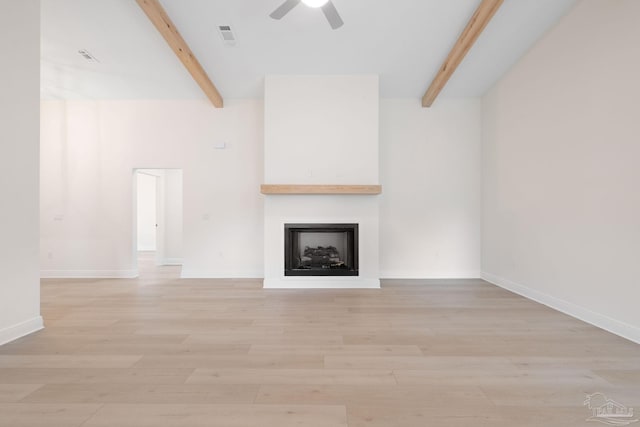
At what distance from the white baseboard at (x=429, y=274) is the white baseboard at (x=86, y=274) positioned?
448 cm

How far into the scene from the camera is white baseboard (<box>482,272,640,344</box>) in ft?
8.98

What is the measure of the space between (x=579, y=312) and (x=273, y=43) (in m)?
4.67

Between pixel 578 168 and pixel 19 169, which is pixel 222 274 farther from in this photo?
pixel 578 168

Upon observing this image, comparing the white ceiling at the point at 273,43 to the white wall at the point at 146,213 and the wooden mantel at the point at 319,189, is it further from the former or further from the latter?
the white wall at the point at 146,213

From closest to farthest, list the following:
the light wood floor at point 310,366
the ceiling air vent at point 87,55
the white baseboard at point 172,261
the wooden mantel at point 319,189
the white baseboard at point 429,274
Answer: the light wood floor at point 310,366 → the ceiling air vent at point 87,55 → the wooden mantel at point 319,189 → the white baseboard at point 429,274 → the white baseboard at point 172,261

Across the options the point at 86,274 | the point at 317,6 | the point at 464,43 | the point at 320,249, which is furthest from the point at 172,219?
the point at 464,43

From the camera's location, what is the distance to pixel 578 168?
11.0 ft

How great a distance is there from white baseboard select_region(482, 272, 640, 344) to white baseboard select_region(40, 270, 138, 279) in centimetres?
607

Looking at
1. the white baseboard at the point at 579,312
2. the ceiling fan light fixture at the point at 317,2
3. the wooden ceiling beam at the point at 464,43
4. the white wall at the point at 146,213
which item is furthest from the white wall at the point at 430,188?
the white wall at the point at 146,213

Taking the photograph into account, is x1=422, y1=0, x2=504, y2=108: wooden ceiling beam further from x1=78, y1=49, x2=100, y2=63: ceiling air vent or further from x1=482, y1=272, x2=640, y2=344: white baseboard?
x1=78, y1=49, x2=100, y2=63: ceiling air vent

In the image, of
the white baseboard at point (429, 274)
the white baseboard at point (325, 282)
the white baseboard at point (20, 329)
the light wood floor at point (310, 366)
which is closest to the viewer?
the light wood floor at point (310, 366)

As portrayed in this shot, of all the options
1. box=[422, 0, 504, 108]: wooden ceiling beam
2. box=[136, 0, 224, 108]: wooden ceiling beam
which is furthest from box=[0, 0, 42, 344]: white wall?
box=[422, 0, 504, 108]: wooden ceiling beam

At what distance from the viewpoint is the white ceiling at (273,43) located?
3656 mm

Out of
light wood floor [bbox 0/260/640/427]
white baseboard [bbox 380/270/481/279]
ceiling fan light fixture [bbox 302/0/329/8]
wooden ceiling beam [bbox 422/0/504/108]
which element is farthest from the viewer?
white baseboard [bbox 380/270/481/279]
